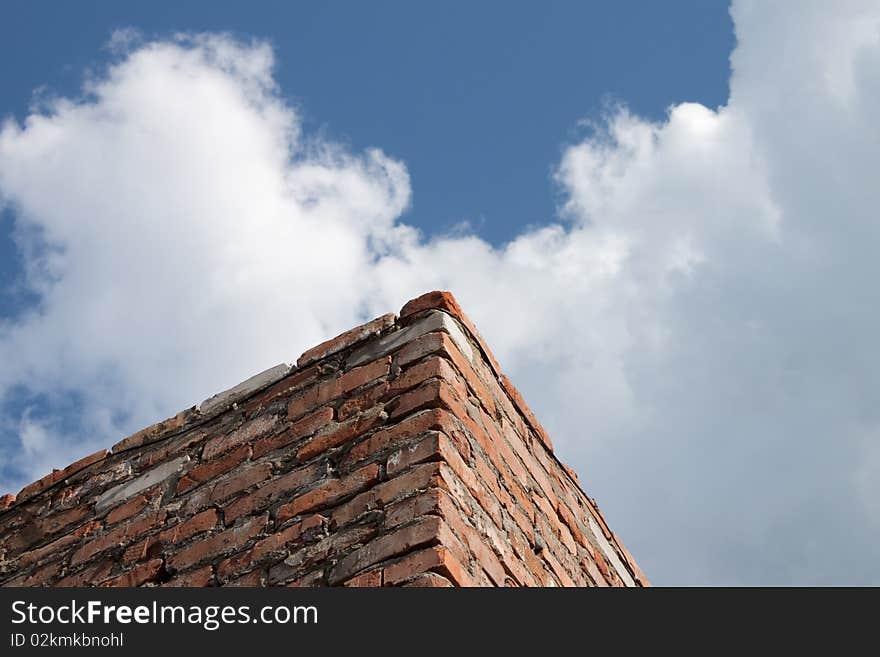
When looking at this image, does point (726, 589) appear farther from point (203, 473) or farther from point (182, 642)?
point (203, 473)

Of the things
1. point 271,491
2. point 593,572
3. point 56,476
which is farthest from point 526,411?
point 56,476

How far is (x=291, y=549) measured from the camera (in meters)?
3.20

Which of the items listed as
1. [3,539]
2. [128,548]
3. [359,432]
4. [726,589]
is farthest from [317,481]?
[3,539]

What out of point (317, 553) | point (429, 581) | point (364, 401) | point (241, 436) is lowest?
point (429, 581)

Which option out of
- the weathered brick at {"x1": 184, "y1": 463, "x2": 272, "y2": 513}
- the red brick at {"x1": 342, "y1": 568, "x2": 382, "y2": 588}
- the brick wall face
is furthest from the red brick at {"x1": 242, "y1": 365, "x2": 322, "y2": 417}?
the red brick at {"x1": 342, "y1": 568, "x2": 382, "y2": 588}

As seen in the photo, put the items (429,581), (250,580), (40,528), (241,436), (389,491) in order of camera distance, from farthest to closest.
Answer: (40,528) < (241,436) < (250,580) < (389,491) < (429,581)

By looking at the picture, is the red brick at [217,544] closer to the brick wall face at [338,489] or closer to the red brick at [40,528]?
the brick wall face at [338,489]

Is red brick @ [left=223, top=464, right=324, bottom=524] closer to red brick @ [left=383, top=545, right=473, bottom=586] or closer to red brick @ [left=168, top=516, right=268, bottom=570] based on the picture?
red brick @ [left=168, top=516, right=268, bottom=570]

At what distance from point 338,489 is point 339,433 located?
0.27 meters

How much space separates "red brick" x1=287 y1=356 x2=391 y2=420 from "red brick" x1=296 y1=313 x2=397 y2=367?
14 cm

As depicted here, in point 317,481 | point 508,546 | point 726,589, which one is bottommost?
point 726,589

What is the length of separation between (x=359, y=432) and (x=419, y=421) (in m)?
0.26

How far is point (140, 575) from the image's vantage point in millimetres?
3547

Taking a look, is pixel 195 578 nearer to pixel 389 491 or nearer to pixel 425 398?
pixel 389 491
